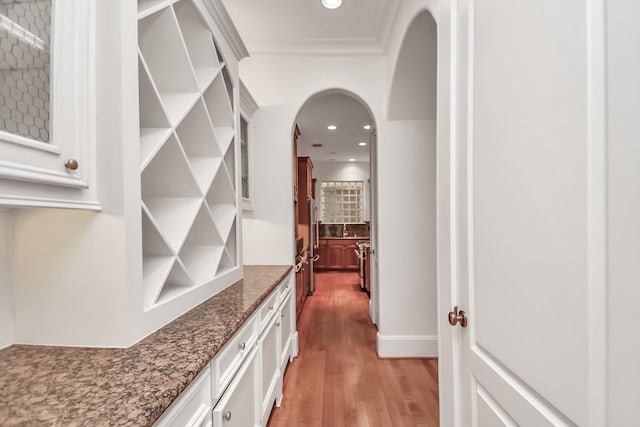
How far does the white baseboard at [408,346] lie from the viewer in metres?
2.83

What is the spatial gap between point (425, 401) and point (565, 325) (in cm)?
187

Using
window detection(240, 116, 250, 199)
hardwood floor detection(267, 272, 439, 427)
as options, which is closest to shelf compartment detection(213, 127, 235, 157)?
window detection(240, 116, 250, 199)

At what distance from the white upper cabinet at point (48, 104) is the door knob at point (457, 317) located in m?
1.22

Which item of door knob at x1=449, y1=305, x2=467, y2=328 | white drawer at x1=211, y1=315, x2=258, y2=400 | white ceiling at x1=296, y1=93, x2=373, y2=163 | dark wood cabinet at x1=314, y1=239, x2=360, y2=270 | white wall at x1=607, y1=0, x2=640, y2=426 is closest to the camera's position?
white wall at x1=607, y1=0, x2=640, y2=426

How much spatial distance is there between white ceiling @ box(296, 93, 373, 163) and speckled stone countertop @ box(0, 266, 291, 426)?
2.66 meters

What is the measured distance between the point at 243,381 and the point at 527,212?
1230 mm

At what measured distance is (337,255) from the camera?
7.79 metres

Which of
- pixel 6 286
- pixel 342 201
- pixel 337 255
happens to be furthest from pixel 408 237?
pixel 342 201

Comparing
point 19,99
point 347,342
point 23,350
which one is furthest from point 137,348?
point 347,342

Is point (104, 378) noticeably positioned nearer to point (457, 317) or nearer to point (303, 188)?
point (457, 317)

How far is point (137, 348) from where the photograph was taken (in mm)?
882

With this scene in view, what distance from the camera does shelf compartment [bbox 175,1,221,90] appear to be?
1345mm

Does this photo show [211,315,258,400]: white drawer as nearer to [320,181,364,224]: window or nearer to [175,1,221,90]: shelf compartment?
[175,1,221,90]: shelf compartment

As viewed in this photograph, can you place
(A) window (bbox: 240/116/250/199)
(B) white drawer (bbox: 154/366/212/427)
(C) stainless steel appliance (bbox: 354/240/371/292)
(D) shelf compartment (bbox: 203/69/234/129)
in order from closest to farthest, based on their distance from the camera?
(B) white drawer (bbox: 154/366/212/427) → (D) shelf compartment (bbox: 203/69/234/129) → (A) window (bbox: 240/116/250/199) → (C) stainless steel appliance (bbox: 354/240/371/292)
